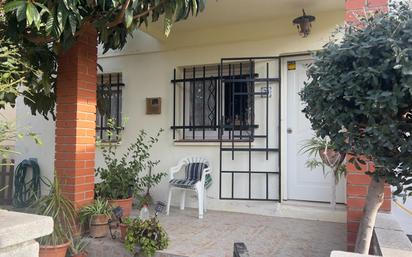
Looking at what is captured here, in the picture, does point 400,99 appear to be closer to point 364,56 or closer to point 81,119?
point 364,56

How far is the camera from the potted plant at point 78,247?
2.95m

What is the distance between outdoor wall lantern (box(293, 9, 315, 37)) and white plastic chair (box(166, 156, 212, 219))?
2280mm

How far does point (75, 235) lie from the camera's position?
124 inches

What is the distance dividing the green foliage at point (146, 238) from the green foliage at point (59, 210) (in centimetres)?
56

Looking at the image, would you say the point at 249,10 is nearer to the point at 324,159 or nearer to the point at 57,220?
the point at 324,159

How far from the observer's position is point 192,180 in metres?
4.61

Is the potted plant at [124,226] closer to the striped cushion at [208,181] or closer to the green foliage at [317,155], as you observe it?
the striped cushion at [208,181]

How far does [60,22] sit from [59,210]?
1681 mm

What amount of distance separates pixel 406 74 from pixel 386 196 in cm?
152

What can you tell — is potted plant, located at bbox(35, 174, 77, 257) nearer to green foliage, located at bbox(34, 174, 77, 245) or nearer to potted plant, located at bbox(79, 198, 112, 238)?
green foliage, located at bbox(34, 174, 77, 245)

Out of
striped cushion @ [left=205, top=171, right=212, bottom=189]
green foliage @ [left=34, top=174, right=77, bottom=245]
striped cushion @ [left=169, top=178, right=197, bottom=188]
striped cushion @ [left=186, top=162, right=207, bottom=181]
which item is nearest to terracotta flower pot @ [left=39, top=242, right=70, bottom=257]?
green foliage @ [left=34, top=174, right=77, bottom=245]

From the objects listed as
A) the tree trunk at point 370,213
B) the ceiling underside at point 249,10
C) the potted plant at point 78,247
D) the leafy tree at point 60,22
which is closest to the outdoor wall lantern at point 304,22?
the ceiling underside at point 249,10

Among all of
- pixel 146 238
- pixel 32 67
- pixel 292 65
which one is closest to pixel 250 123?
pixel 292 65

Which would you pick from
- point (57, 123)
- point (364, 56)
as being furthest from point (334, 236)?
point (57, 123)
